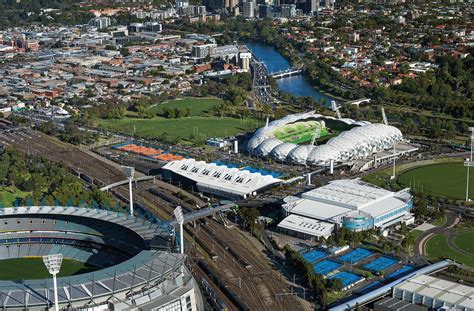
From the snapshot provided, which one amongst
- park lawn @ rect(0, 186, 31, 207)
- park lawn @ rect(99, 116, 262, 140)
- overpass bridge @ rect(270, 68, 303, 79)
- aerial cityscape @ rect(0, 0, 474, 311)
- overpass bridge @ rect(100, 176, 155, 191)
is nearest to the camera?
aerial cityscape @ rect(0, 0, 474, 311)

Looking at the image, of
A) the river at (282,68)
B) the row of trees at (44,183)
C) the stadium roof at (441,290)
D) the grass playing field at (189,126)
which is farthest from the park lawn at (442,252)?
the river at (282,68)

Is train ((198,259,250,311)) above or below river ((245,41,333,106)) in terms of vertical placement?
below

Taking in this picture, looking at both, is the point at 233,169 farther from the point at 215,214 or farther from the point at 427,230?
the point at 427,230

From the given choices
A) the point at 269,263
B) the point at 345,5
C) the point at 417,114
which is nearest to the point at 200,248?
the point at 269,263

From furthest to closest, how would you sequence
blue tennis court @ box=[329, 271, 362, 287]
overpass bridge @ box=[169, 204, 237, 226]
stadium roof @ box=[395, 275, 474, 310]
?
overpass bridge @ box=[169, 204, 237, 226], blue tennis court @ box=[329, 271, 362, 287], stadium roof @ box=[395, 275, 474, 310]

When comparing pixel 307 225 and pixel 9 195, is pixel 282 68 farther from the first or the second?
pixel 307 225

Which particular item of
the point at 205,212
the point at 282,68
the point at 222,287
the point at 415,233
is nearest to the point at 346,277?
the point at 222,287

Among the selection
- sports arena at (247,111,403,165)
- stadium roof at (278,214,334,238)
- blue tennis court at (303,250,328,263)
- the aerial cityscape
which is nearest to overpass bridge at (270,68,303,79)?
the aerial cityscape

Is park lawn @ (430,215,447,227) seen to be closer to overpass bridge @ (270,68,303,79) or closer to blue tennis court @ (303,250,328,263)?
blue tennis court @ (303,250,328,263)
